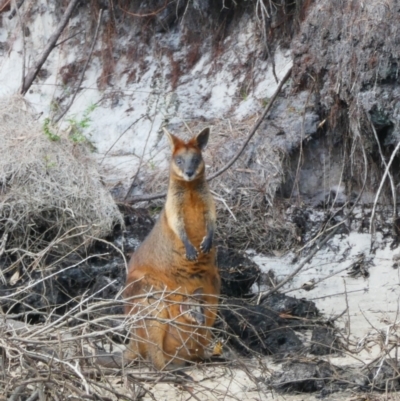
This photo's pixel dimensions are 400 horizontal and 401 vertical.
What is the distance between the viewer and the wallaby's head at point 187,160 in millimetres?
8875

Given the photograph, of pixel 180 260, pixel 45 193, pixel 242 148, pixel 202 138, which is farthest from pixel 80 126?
pixel 180 260

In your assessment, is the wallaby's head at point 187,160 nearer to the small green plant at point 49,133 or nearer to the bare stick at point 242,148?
the bare stick at point 242,148

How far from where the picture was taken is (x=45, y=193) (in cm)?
1023

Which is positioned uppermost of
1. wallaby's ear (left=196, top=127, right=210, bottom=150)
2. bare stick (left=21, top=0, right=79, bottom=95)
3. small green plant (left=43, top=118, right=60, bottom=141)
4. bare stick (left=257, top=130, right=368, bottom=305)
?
bare stick (left=21, top=0, right=79, bottom=95)

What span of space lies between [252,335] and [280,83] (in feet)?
10.9

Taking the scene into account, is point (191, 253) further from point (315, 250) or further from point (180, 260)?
point (315, 250)

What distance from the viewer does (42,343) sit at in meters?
6.32

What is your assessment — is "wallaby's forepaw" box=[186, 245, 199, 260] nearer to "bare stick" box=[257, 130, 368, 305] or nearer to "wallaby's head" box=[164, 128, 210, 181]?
"wallaby's head" box=[164, 128, 210, 181]

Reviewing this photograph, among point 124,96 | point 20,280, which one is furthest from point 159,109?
point 20,280

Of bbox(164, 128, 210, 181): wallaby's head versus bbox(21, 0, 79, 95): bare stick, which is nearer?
bbox(164, 128, 210, 181): wallaby's head

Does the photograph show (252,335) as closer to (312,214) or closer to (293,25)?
(312,214)

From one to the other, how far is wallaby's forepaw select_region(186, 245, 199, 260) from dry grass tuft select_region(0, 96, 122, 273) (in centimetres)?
153

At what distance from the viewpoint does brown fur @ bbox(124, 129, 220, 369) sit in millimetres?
8328

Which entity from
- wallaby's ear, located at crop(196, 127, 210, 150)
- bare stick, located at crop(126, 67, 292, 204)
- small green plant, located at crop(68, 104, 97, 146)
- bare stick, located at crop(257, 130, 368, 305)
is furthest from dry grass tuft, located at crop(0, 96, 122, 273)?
bare stick, located at crop(257, 130, 368, 305)
